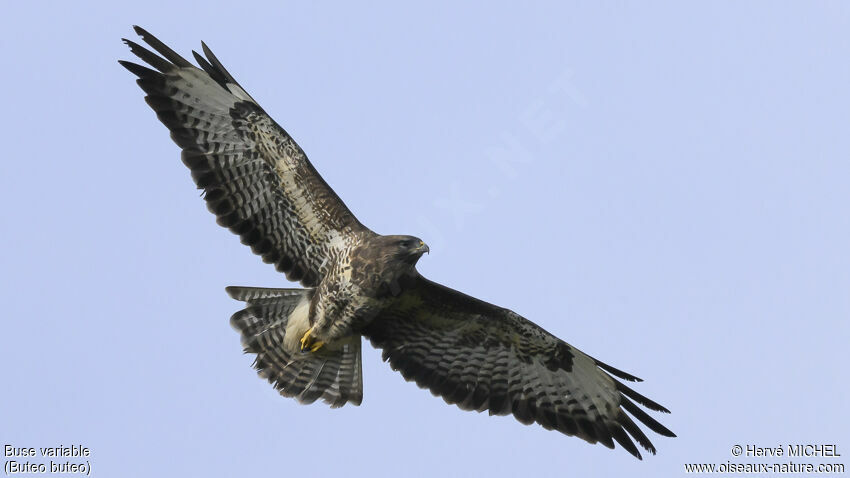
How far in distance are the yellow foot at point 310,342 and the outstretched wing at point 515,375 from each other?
2.20ft

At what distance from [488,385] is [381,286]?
1839 mm

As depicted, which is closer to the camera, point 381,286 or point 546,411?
point 381,286

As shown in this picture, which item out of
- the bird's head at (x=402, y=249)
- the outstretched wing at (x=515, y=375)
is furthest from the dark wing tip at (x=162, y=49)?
the outstretched wing at (x=515, y=375)

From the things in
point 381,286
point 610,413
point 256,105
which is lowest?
point 610,413

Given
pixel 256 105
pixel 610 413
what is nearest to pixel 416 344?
pixel 610 413

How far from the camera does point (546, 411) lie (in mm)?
12492

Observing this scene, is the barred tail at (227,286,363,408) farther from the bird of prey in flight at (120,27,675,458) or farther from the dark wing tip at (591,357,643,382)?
the dark wing tip at (591,357,643,382)

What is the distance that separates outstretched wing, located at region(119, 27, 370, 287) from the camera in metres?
11.7

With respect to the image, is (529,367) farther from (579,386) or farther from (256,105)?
(256,105)

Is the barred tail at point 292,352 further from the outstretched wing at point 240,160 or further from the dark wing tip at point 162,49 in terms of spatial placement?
the dark wing tip at point 162,49

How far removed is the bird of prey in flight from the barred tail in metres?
0.01

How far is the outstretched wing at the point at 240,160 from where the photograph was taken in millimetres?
11672

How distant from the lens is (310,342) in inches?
468

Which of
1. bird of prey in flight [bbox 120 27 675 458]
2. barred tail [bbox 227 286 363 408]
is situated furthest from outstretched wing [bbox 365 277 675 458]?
barred tail [bbox 227 286 363 408]
